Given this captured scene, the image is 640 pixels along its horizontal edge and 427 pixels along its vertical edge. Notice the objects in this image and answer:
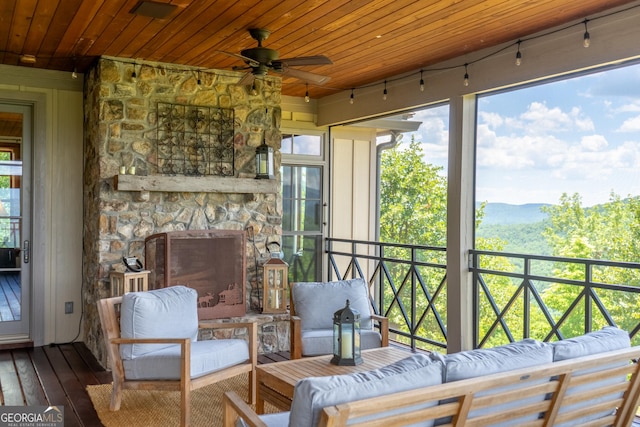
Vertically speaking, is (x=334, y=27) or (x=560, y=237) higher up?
(x=334, y=27)

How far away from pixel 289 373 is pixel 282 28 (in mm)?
2526

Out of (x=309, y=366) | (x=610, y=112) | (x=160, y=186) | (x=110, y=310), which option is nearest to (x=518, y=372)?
(x=309, y=366)

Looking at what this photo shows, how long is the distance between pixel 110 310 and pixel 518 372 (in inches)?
110

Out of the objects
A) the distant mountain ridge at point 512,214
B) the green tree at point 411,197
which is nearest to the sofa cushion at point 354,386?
the distant mountain ridge at point 512,214

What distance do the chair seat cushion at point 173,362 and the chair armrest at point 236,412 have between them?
1.26 metres

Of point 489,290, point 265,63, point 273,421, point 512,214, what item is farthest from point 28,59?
point 512,214

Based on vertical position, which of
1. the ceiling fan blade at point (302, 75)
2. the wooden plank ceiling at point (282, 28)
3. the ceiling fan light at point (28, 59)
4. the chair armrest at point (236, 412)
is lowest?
the chair armrest at point (236, 412)

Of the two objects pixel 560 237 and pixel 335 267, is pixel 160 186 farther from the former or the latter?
pixel 560 237

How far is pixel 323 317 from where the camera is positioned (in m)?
4.77

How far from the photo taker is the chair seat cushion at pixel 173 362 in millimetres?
3764

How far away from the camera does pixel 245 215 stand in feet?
19.5

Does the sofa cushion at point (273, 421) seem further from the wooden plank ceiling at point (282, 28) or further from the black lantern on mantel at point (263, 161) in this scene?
the black lantern on mantel at point (263, 161)

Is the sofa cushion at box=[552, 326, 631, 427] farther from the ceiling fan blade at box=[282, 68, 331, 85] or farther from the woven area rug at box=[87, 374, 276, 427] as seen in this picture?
the ceiling fan blade at box=[282, 68, 331, 85]

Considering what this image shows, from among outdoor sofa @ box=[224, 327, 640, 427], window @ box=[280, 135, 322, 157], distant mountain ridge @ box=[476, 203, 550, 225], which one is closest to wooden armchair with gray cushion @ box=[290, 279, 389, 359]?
outdoor sofa @ box=[224, 327, 640, 427]
